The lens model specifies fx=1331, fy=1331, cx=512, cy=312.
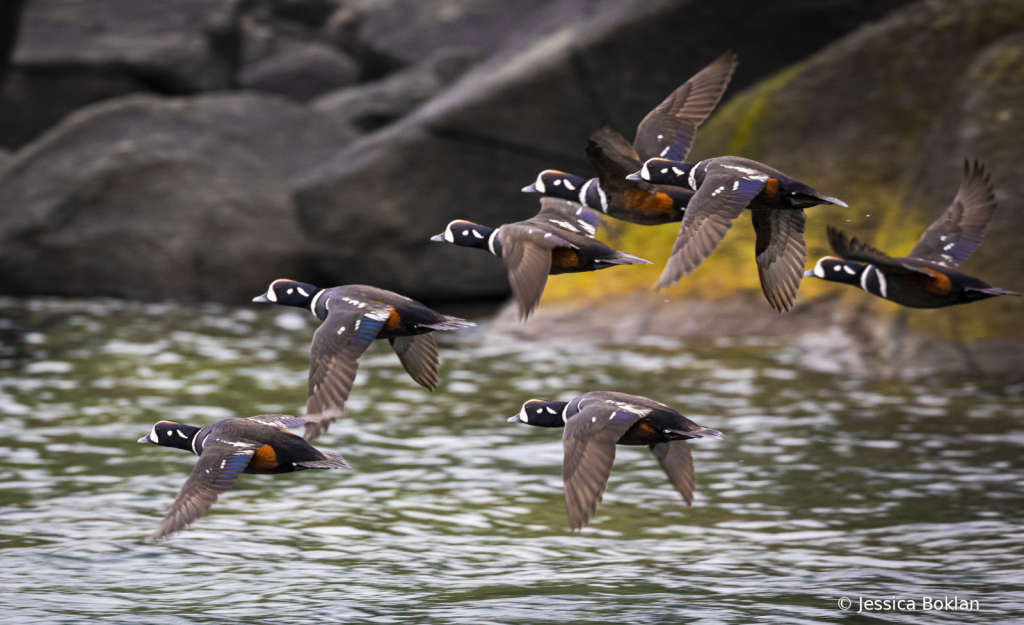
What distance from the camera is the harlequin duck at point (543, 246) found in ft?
20.2

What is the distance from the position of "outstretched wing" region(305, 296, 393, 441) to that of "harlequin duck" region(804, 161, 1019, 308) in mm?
2300

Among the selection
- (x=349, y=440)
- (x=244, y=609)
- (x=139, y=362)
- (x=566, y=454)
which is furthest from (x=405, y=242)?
A: (x=566, y=454)

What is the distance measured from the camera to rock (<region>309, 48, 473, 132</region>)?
23609 millimetres

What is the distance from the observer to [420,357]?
279 inches

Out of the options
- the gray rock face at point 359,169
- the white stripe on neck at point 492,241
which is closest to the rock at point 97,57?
the gray rock face at point 359,169

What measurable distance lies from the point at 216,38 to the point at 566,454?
20830 millimetres

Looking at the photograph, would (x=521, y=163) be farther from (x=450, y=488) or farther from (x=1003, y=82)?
(x=450, y=488)

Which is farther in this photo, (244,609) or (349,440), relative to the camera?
(349,440)

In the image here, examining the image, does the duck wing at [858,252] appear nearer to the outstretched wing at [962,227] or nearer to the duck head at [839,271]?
the duck head at [839,271]

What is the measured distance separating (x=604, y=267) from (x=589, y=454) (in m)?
1.05

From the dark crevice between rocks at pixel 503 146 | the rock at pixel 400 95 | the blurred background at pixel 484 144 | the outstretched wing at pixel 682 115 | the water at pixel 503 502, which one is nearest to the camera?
the outstretched wing at pixel 682 115

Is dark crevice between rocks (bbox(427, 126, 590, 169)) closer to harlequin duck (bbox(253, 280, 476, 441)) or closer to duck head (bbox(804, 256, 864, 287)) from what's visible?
duck head (bbox(804, 256, 864, 287))

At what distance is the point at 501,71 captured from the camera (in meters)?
19.6

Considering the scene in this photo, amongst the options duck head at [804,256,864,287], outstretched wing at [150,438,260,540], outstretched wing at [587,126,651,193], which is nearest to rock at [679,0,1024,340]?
duck head at [804,256,864,287]
